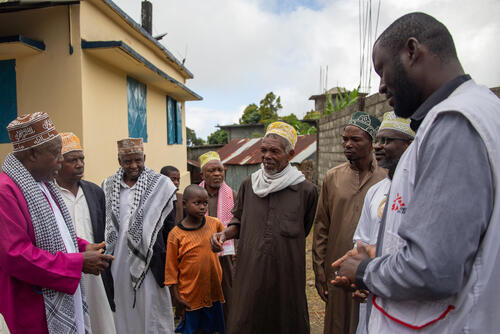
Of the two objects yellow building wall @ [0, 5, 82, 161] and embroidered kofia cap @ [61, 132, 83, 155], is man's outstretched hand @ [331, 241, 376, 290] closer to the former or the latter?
embroidered kofia cap @ [61, 132, 83, 155]

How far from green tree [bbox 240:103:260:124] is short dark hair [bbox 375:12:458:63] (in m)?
25.9

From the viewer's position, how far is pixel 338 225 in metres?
2.89

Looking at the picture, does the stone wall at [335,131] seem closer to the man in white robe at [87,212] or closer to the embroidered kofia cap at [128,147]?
the embroidered kofia cap at [128,147]

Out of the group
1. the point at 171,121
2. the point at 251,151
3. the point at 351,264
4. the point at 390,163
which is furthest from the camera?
the point at 251,151

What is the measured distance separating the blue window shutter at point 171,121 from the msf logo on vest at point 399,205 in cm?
990

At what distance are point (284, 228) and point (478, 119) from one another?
2.00 m

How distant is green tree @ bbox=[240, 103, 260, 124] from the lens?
26891 mm

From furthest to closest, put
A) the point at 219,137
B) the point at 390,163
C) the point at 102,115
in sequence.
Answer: the point at 219,137 < the point at 102,115 < the point at 390,163

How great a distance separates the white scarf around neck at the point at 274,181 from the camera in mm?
2813

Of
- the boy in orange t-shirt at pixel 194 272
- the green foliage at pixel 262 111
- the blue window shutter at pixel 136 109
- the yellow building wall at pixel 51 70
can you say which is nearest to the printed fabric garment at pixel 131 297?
the boy in orange t-shirt at pixel 194 272

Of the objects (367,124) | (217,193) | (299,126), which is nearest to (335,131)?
(217,193)

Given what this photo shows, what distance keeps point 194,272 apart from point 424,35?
9.19ft

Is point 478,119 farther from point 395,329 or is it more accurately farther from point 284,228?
point 284,228

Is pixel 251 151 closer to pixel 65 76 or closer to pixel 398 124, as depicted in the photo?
pixel 65 76
